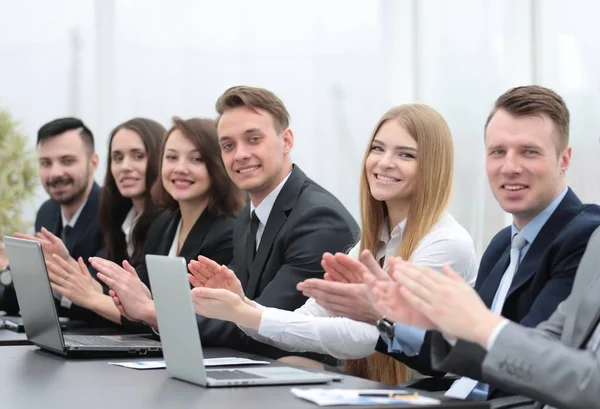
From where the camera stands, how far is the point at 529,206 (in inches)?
104

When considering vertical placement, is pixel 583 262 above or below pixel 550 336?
above

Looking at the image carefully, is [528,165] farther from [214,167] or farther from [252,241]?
[214,167]

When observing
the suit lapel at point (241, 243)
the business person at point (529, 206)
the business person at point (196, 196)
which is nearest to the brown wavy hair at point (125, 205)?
the business person at point (196, 196)

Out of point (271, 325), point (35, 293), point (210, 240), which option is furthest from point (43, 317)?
point (210, 240)

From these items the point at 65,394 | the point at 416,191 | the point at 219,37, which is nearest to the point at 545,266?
the point at 416,191

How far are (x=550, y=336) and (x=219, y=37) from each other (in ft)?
16.2

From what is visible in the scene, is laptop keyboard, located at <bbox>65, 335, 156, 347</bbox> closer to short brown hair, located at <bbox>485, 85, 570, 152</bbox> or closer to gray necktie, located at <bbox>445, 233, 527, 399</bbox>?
gray necktie, located at <bbox>445, 233, 527, 399</bbox>

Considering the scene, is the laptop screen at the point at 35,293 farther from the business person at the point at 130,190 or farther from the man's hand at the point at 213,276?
the business person at the point at 130,190

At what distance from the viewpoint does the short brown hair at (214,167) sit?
4273 mm

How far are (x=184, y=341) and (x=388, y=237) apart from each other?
1.19 meters

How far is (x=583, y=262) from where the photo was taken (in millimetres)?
2234

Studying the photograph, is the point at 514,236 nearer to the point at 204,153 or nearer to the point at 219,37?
the point at 204,153

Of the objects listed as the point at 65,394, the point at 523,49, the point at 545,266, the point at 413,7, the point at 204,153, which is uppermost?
the point at 413,7

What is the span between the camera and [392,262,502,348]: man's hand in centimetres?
201
